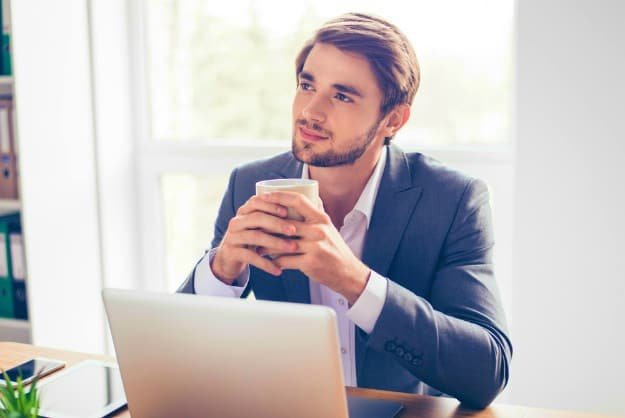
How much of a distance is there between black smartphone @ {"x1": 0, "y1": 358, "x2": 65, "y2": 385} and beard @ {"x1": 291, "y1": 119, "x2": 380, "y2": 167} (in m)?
0.66

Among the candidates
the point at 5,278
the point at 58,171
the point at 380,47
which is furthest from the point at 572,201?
the point at 5,278

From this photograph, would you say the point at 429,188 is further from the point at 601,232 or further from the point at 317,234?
the point at 601,232

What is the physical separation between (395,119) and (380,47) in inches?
6.8

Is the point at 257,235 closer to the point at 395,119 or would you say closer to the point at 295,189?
the point at 295,189

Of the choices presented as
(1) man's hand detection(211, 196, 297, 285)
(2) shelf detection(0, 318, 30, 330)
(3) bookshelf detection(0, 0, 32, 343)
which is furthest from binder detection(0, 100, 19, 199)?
(1) man's hand detection(211, 196, 297, 285)

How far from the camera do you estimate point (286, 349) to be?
3.32ft

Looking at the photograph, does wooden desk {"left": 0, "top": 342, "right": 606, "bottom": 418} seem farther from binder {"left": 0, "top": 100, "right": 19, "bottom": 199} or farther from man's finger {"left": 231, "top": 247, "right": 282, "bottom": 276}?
binder {"left": 0, "top": 100, "right": 19, "bottom": 199}

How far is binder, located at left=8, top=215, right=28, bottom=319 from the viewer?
8.87 feet

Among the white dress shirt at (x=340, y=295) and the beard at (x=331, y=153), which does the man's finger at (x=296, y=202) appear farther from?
the beard at (x=331, y=153)

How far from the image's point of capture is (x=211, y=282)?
1522 millimetres

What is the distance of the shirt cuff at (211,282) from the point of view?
1520 millimetres

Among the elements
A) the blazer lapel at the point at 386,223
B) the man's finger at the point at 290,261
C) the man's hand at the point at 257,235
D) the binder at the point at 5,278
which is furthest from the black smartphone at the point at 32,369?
the binder at the point at 5,278

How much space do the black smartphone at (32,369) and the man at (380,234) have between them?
11.7 inches

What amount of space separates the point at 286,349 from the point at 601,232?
1.56 meters
